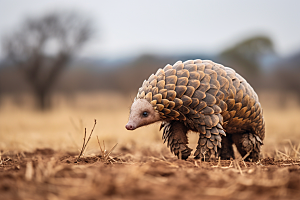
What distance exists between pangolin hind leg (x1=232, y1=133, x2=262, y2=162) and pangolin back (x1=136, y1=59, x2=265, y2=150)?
1.16ft

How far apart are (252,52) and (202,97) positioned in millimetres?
18920

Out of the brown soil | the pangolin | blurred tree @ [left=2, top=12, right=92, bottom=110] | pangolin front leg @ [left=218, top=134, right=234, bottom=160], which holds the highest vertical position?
blurred tree @ [left=2, top=12, right=92, bottom=110]

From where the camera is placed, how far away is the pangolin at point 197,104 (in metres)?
3.04

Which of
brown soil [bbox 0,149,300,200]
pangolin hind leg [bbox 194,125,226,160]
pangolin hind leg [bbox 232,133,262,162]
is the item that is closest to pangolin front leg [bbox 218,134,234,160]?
pangolin hind leg [bbox 232,133,262,162]

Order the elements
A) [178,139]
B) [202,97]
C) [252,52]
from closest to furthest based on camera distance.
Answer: [202,97] < [178,139] < [252,52]

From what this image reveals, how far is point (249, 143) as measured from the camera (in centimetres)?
355

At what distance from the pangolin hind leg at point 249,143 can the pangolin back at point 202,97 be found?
1.16 feet

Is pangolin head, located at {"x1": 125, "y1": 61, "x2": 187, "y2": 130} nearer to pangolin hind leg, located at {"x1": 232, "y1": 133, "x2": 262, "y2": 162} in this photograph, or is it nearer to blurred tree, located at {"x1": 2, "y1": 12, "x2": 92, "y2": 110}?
pangolin hind leg, located at {"x1": 232, "y1": 133, "x2": 262, "y2": 162}

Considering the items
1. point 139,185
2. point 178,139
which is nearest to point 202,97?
point 178,139

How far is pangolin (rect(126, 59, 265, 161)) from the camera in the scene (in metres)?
3.04

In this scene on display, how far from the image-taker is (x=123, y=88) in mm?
18969

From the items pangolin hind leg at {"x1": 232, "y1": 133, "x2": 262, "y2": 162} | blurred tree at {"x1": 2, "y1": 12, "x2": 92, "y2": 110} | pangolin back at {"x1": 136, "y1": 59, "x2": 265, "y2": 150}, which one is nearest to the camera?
pangolin back at {"x1": 136, "y1": 59, "x2": 265, "y2": 150}

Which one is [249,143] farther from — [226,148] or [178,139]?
[178,139]

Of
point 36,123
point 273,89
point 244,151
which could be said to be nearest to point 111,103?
point 36,123
